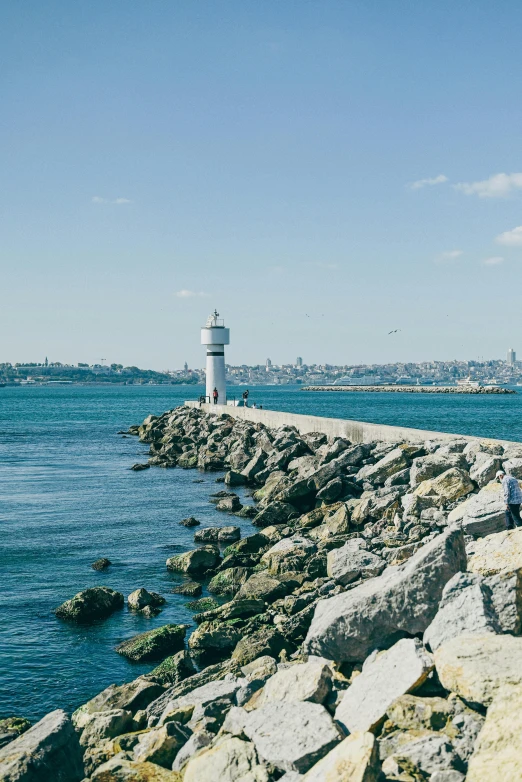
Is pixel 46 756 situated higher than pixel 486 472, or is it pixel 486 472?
pixel 486 472

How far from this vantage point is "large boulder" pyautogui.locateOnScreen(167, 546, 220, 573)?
46.5 feet

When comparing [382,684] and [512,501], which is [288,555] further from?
[382,684]

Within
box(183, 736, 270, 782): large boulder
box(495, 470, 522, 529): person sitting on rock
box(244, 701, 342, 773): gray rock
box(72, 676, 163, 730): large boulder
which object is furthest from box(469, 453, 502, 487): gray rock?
box(183, 736, 270, 782): large boulder

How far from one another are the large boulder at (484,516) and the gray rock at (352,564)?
130cm

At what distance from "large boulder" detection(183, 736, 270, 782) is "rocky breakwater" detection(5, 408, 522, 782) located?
1cm

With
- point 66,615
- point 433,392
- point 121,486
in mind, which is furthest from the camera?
point 433,392

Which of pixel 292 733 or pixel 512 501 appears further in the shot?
pixel 512 501

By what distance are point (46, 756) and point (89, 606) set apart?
5.47 meters

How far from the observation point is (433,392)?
494 feet

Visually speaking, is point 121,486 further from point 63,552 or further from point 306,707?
point 306,707

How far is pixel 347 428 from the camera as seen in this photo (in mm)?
24188

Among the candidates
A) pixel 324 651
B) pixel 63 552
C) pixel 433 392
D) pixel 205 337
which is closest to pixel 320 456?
pixel 63 552

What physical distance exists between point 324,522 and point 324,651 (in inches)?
316

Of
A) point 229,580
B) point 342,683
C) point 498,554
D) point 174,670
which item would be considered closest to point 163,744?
point 342,683
